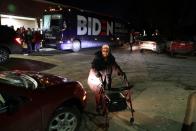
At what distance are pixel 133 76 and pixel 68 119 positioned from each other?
292 inches

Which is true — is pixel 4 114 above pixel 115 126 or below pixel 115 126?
above

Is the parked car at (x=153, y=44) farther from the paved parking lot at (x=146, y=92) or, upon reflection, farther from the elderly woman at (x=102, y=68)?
the elderly woman at (x=102, y=68)

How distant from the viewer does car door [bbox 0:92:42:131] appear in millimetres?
4414

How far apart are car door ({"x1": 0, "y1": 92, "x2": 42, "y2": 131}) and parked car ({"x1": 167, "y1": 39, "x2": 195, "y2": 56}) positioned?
19213 millimetres

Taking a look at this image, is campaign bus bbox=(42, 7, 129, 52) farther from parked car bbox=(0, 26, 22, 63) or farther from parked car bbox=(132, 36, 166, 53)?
parked car bbox=(0, 26, 22, 63)

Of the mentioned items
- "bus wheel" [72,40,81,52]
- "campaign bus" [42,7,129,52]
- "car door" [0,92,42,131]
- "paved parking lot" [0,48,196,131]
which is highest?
"campaign bus" [42,7,129,52]

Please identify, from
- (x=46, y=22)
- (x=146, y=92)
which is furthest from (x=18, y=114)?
(x=46, y=22)

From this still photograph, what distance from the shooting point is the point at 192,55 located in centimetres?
2383

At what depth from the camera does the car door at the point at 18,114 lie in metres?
4.41

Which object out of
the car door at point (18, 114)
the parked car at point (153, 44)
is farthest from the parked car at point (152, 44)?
the car door at point (18, 114)

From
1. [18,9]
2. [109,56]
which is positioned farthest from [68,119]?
[18,9]

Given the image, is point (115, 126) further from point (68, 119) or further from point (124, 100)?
point (68, 119)

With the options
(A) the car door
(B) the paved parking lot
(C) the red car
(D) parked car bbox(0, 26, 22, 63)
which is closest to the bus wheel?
(B) the paved parking lot

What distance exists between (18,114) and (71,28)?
17816mm
